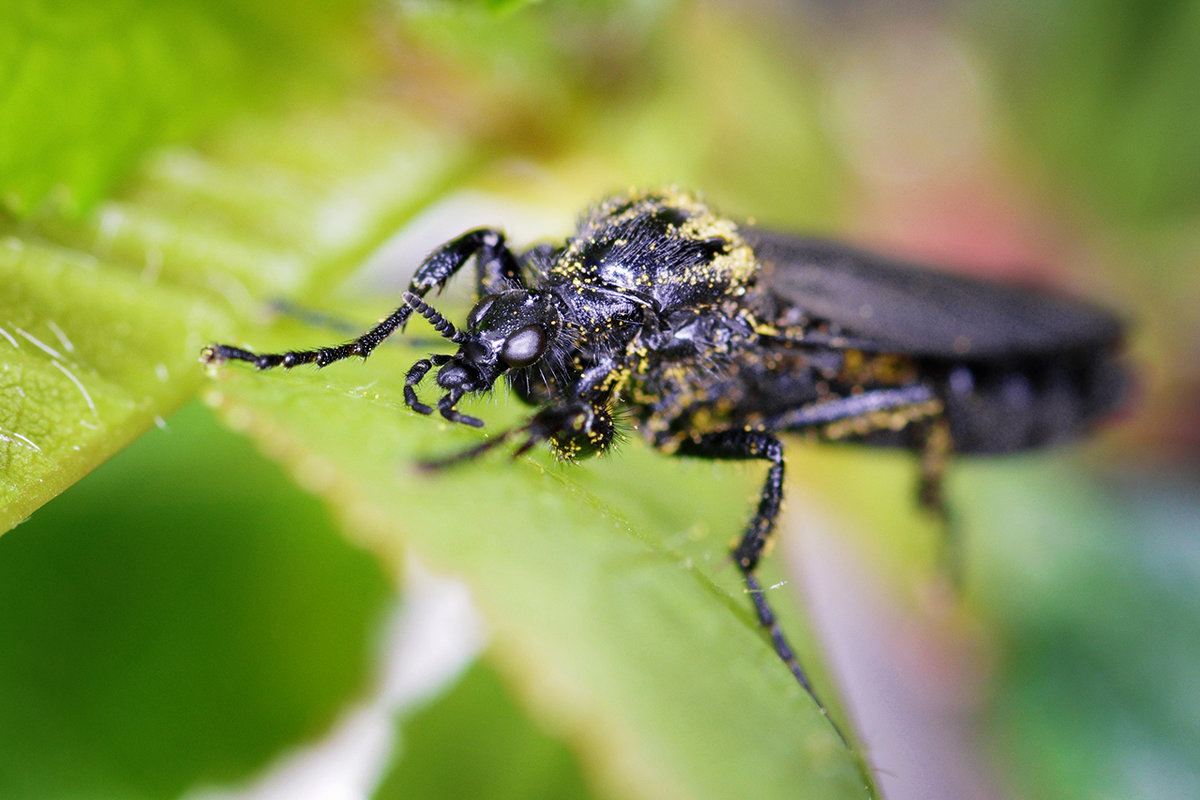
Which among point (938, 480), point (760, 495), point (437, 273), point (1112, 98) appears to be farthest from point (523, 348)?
point (1112, 98)

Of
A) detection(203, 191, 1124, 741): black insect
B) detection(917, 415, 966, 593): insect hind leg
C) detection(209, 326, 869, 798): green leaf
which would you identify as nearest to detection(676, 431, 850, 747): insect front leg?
A: detection(203, 191, 1124, 741): black insect

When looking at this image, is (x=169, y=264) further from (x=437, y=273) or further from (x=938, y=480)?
(x=938, y=480)

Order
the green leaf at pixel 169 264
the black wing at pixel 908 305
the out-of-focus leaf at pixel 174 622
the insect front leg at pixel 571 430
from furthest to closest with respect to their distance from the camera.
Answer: the black wing at pixel 908 305 < the out-of-focus leaf at pixel 174 622 < the insect front leg at pixel 571 430 < the green leaf at pixel 169 264

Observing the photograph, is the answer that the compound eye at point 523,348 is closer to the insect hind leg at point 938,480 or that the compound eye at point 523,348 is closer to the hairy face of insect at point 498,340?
the hairy face of insect at point 498,340

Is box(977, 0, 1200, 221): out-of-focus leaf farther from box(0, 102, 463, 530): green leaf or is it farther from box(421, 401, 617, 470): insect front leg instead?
box(421, 401, 617, 470): insect front leg

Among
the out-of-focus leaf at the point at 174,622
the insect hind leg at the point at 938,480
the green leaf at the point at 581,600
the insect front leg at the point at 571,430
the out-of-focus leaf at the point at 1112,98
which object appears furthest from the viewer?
the out-of-focus leaf at the point at 1112,98

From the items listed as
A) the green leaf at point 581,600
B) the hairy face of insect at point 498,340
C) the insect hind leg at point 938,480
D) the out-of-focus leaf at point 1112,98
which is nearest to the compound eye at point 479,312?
the hairy face of insect at point 498,340

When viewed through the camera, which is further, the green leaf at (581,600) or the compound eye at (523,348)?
the compound eye at (523,348)

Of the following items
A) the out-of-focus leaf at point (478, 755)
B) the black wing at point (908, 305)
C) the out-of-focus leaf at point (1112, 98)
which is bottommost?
the out-of-focus leaf at point (478, 755)
